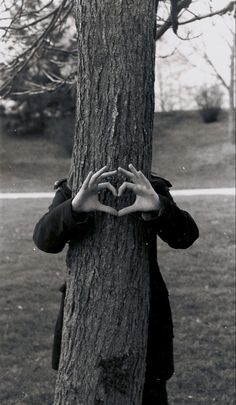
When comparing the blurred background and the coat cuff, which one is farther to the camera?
the blurred background

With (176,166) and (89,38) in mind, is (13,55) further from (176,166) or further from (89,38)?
(176,166)

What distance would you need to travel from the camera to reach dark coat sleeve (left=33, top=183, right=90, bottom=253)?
240 cm

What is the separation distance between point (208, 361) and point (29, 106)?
20459 mm

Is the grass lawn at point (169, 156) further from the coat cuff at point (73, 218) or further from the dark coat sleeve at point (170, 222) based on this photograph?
the coat cuff at point (73, 218)

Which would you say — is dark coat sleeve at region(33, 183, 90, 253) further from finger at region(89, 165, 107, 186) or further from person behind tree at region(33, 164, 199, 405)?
finger at region(89, 165, 107, 186)

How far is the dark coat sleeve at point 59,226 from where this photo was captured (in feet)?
7.86

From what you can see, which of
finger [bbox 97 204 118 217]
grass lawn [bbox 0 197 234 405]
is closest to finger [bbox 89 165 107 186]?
finger [bbox 97 204 118 217]

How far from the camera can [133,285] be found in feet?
8.23

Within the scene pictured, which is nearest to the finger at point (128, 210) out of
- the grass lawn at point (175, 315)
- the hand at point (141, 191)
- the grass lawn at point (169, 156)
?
the hand at point (141, 191)

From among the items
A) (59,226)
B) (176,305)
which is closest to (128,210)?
(59,226)

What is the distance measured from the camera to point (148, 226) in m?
2.50

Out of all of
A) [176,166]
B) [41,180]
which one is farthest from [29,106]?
[176,166]

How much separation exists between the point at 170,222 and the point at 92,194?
34cm

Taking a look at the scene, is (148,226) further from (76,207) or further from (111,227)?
(76,207)
